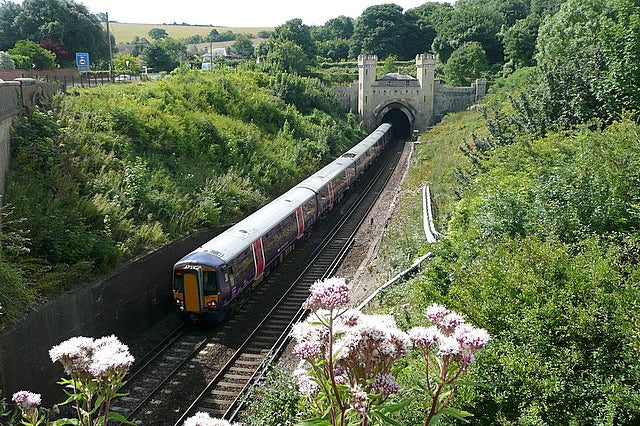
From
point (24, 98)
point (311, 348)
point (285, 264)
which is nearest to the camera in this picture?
point (311, 348)

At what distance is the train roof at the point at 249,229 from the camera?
15.2m

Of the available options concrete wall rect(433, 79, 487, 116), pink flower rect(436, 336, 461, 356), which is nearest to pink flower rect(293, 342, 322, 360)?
pink flower rect(436, 336, 461, 356)

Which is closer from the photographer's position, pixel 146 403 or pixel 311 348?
pixel 311 348

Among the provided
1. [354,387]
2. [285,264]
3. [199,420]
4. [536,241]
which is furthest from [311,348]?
[285,264]

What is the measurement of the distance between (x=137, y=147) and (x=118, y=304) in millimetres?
9694

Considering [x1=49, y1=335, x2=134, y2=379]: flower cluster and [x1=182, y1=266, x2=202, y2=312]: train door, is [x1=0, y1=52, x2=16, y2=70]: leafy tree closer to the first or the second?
[x1=182, y1=266, x2=202, y2=312]: train door

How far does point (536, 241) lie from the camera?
29.6 ft

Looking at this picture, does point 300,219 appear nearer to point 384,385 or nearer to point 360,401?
point 384,385

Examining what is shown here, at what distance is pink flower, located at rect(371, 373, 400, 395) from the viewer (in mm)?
3744

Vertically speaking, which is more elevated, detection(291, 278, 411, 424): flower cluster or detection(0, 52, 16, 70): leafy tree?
detection(0, 52, 16, 70): leafy tree

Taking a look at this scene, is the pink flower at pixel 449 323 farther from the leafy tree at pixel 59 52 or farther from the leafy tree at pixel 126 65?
the leafy tree at pixel 59 52

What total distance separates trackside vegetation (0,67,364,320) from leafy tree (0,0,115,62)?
1440 centimetres

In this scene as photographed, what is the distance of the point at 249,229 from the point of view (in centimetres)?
1706

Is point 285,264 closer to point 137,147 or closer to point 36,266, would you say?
point 137,147
